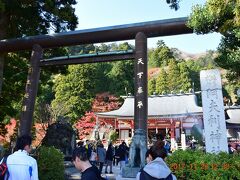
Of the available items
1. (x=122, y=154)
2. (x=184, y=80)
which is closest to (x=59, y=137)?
(x=122, y=154)

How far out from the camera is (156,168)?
307cm

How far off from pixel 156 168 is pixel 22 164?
165 cm

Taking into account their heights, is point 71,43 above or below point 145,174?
above

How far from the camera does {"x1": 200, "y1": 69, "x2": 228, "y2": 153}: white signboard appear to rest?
8016mm

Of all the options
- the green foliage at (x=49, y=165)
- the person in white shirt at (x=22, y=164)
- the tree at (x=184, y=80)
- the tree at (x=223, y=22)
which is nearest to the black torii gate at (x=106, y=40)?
the green foliage at (x=49, y=165)

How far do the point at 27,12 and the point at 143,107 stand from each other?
224 inches

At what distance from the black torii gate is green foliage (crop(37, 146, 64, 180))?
1.77 m

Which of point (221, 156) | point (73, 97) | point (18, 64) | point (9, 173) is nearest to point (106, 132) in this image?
point (73, 97)

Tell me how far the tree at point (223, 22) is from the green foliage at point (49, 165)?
5.35m

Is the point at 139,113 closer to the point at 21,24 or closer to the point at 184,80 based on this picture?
the point at 21,24

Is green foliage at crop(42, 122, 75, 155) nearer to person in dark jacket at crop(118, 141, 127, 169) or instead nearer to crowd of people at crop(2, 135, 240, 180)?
person in dark jacket at crop(118, 141, 127, 169)

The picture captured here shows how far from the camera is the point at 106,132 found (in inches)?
1339

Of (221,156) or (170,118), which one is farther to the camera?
(170,118)

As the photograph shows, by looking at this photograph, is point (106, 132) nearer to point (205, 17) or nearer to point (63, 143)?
point (63, 143)
